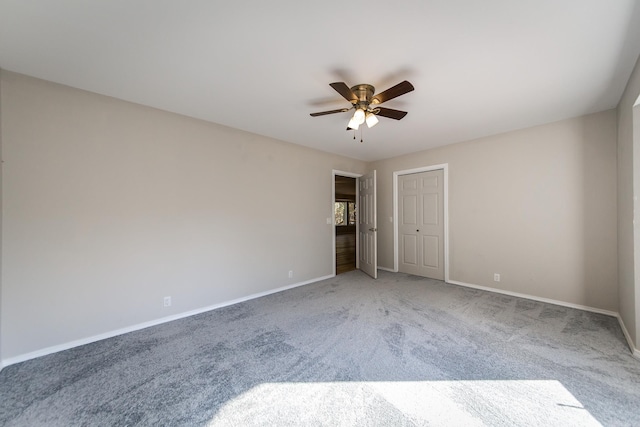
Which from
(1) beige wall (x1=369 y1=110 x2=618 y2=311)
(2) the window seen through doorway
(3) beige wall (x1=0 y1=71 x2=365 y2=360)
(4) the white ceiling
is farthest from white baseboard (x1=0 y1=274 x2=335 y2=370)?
(1) beige wall (x1=369 y1=110 x2=618 y2=311)

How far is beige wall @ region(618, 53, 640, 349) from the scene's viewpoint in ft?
6.79

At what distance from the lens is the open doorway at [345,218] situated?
6.12 metres

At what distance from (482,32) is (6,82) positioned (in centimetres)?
377

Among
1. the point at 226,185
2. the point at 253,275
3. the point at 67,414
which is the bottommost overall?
the point at 67,414

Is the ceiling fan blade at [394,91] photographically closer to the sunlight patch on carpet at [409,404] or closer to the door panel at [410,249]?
the sunlight patch on carpet at [409,404]

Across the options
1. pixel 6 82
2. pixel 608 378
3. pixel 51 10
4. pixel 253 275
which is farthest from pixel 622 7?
pixel 6 82

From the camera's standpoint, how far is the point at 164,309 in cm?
286

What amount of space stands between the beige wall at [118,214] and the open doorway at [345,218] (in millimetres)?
2519

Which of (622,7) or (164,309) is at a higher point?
(622,7)

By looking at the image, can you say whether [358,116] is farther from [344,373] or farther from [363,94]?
[344,373]

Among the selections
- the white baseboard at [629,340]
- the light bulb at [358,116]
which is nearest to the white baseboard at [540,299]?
the white baseboard at [629,340]

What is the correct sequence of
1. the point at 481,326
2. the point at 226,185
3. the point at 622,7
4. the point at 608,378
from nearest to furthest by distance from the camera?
the point at 622,7 → the point at 608,378 → the point at 481,326 → the point at 226,185

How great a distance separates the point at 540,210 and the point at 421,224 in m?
1.72

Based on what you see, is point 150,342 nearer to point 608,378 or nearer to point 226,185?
point 226,185
